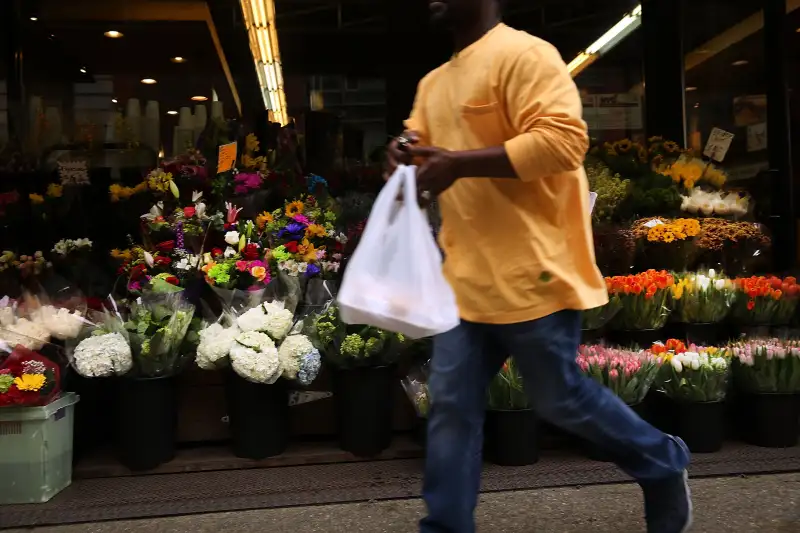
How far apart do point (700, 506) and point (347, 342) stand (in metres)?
1.68

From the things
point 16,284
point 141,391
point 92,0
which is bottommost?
point 141,391

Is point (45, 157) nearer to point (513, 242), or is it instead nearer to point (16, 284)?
point (16, 284)

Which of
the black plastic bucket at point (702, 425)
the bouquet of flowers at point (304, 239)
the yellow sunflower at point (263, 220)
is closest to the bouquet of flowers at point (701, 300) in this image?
the black plastic bucket at point (702, 425)

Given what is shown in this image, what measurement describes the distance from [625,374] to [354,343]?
126 cm

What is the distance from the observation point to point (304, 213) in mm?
4664

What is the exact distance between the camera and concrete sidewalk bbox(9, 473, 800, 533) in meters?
3.00

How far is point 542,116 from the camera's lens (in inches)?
78.5

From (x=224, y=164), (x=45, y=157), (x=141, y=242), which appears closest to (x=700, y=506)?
(x=224, y=164)

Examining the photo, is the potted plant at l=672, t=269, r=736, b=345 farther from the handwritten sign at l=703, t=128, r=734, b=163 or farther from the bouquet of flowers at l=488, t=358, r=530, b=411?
the handwritten sign at l=703, t=128, r=734, b=163

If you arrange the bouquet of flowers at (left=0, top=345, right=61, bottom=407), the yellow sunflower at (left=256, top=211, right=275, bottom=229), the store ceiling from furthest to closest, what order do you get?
the store ceiling
the yellow sunflower at (left=256, top=211, right=275, bottom=229)
the bouquet of flowers at (left=0, top=345, right=61, bottom=407)

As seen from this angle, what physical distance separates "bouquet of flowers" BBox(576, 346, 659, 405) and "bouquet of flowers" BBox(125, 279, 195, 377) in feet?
6.15

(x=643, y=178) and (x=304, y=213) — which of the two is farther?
(x=643, y=178)

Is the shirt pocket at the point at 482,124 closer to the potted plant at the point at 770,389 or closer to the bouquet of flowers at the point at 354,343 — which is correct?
the bouquet of flowers at the point at 354,343

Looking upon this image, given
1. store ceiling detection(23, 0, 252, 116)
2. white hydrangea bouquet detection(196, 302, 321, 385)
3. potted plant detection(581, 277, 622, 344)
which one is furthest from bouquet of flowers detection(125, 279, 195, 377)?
store ceiling detection(23, 0, 252, 116)
